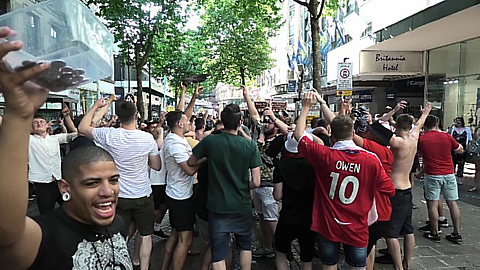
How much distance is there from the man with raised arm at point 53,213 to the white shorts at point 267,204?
357cm

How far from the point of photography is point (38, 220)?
5.65 feet

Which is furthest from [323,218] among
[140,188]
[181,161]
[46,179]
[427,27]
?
[427,27]

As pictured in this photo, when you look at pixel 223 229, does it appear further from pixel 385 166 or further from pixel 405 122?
pixel 405 122

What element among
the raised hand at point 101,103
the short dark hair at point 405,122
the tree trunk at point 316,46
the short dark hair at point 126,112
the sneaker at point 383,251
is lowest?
the sneaker at point 383,251

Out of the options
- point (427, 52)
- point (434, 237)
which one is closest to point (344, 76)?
point (434, 237)

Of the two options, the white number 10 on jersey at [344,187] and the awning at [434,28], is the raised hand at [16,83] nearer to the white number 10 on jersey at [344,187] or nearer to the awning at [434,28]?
the white number 10 on jersey at [344,187]

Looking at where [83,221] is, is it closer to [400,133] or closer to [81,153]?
[81,153]

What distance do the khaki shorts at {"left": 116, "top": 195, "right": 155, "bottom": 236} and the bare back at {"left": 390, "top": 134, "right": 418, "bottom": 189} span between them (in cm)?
309

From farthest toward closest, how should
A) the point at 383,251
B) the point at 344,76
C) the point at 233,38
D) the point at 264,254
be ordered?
the point at 233,38 < the point at 344,76 < the point at 383,251 < the point at 264,254

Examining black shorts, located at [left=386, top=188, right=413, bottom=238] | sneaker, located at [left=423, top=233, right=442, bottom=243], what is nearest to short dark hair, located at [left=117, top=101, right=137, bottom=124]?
black shorts, located at [left=386, top=188, right=413, bottom=238]

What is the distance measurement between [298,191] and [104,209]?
2.75m

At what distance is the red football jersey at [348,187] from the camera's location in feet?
11.9

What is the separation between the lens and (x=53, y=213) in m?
1.86

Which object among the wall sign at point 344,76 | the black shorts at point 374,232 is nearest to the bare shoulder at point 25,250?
the black shorts at point 374,232
